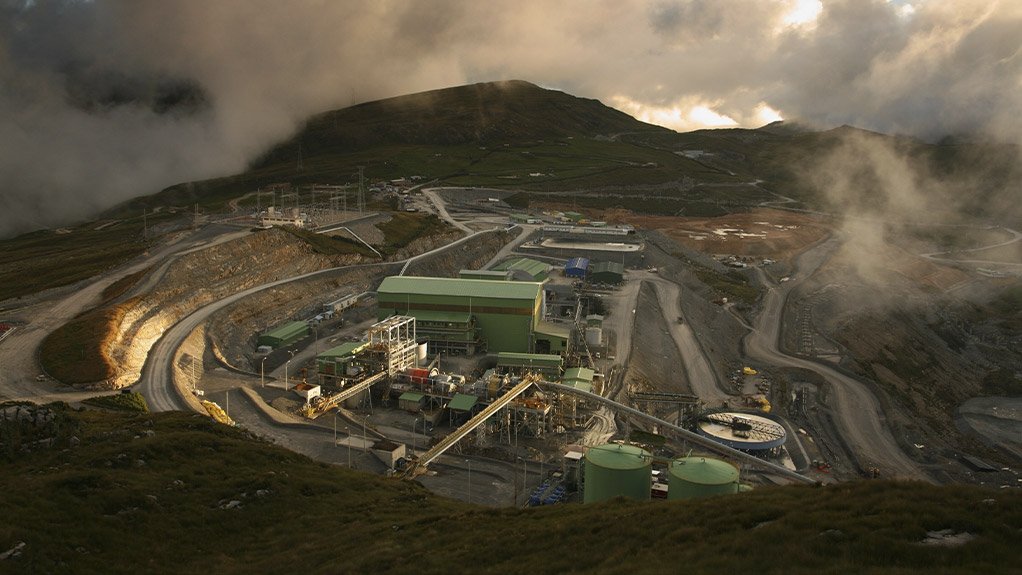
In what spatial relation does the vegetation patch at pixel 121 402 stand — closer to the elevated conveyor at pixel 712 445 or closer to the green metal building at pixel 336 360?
the green metal building at pixel 336 360

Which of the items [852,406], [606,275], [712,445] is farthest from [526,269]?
[712,445]

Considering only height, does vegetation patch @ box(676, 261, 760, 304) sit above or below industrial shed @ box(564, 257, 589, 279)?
below

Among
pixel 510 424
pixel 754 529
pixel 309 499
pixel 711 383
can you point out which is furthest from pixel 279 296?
pixel 754 529

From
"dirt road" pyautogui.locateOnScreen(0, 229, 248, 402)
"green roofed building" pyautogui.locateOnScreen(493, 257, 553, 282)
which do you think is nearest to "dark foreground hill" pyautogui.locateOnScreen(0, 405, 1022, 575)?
"dirt road" pyautogui.locateOnScreen(0, 229, 248, 402)

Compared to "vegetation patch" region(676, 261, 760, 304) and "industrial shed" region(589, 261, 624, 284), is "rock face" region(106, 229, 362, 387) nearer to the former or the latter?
"industrial shed" region(589, 261, 624, 284)

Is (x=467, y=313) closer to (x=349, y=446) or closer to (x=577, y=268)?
(x=349, y=446)

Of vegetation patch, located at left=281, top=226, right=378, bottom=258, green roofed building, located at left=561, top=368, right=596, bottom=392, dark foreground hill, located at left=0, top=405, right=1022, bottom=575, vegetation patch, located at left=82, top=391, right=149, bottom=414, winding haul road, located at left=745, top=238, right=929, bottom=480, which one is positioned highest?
vegetation patch, located at left=281, top=226, right=378, bottom=258
